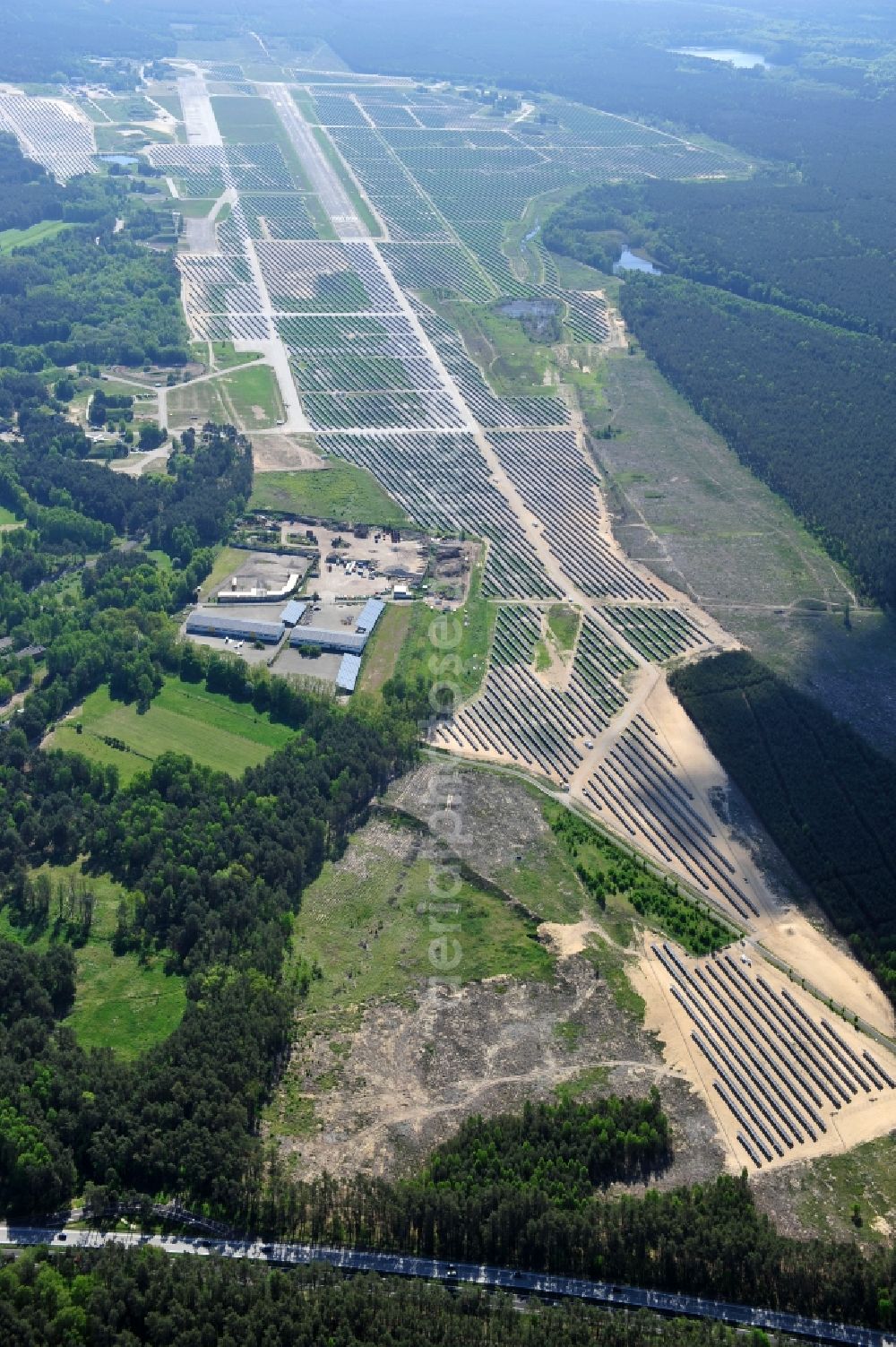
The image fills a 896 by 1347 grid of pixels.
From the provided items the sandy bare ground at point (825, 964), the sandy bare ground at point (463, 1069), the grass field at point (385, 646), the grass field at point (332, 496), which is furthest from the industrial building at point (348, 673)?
the sandy bare ground at point (825, 964)

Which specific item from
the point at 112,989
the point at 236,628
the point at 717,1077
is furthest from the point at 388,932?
the point at 236,628

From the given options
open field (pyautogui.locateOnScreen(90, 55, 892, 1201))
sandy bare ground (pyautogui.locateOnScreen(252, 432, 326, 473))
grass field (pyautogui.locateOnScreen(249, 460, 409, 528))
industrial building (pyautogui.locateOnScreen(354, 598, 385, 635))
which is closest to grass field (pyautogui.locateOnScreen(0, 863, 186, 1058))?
open field (pyautogui.locateOnScreen(90, 55, 892, 1201))

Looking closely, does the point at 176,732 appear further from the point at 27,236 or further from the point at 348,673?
the point at 27,236

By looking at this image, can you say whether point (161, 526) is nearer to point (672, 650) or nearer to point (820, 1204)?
point (672, 650)

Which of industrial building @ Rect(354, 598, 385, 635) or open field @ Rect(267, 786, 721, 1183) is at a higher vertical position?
open field @ Rect(267, 786, 721, 1183)

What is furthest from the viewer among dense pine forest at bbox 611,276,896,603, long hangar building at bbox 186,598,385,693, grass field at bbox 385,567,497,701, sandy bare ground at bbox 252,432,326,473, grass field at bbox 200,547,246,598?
sandy bare ground at bbox 252,432,326,473

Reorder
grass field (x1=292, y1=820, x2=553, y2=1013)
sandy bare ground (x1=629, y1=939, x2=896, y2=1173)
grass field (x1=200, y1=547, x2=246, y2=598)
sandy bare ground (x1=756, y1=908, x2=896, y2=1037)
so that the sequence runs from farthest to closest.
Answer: grass field (x1=200, y1=547, x2=246, y2=598)
grass field (x1=292, y1=820, x2=553, y2=1013)
sandy bare ground (x1=756, y1=908, x2=896, y2=1037)
sandy bare ground (x1=629, y1=939, x2=896, y2=1173)

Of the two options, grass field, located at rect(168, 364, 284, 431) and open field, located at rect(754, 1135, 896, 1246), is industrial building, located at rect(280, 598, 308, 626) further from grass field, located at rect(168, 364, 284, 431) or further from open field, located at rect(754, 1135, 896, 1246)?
open field, located at rect(754, 1135, 896, 1246)
